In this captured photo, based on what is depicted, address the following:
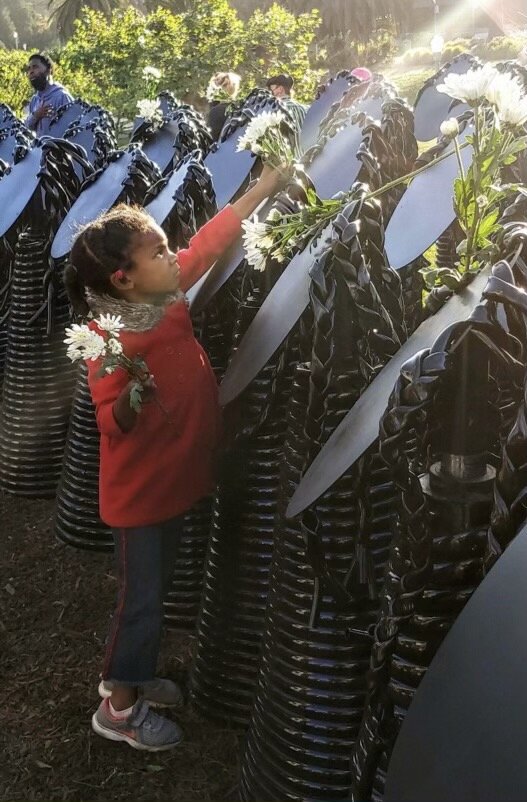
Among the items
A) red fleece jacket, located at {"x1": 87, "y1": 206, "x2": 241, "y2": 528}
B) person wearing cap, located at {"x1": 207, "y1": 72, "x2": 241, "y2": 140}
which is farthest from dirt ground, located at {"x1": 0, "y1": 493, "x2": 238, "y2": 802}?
person wearing cap, located at {"x1": 207, "y1": 72, "x2": 241, "y2": 140}

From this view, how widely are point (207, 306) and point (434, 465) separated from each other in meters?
1.62

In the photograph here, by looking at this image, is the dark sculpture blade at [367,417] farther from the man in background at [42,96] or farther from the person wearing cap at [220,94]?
the man in background at [42,96]

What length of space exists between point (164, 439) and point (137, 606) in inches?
19.7

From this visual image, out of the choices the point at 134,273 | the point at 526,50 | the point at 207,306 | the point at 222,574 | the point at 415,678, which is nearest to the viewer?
the point at 415,678

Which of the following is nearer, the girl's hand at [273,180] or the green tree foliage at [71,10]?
the girl's hand at [273,180]

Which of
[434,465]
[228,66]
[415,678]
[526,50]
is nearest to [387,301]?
[434,465]

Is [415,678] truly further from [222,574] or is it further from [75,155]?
[75,155]

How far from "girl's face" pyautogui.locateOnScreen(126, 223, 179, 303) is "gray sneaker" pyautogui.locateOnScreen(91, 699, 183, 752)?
1.22 metres

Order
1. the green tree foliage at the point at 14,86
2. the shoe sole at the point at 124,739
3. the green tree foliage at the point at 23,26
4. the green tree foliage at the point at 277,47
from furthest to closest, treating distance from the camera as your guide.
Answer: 1. the green tree foliage at the point at 23,26
2. the green tree foliage at the point at 14,86
3. the green tree foliage at the point at 277,47
4. the shoe sole at the point at 124,739

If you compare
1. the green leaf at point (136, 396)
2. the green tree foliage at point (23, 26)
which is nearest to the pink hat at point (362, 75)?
the green leaf at point (136, 396)

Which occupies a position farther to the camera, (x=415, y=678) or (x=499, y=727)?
(x=415, y=678)

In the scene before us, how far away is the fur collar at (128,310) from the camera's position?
2596mm

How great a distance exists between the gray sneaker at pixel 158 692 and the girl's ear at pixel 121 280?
4.00ft

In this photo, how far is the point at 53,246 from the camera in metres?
4.14
